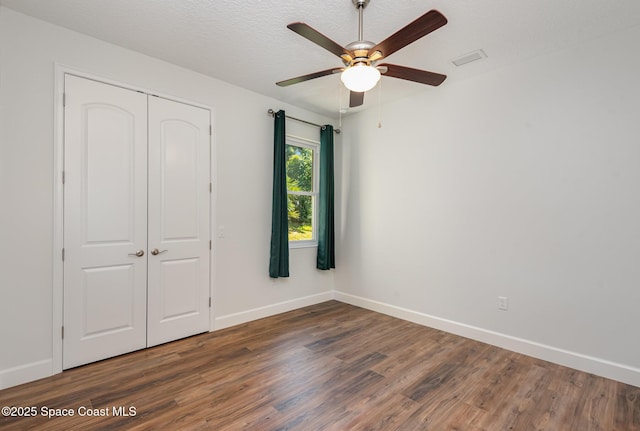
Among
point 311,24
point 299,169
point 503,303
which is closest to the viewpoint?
point 311,24

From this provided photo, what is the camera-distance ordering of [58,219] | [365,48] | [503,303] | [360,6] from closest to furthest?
[365,48] < [360,6] < [58,219] < [503,303]

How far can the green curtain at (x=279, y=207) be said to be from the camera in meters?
3.83

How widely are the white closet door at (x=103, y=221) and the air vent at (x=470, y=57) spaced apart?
2956mm

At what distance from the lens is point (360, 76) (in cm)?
196

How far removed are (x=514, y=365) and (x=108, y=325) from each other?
354 centimetres

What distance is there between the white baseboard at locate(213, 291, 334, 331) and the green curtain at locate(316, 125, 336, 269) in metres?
0.49

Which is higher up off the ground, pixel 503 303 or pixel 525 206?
pixel 525 206

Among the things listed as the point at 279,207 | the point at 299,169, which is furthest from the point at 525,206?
the point at 299,169

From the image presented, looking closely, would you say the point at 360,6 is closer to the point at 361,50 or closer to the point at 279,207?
the point at 361,50

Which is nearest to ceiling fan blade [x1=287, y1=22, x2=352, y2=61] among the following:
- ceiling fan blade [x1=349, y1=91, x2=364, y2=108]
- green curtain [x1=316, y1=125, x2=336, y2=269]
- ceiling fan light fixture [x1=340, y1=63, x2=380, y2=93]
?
ceiling fan light fixture [x1=340, y1=63, x2=380, y2=93]

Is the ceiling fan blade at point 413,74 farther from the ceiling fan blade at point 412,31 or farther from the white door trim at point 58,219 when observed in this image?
the white door trim at point 58,219

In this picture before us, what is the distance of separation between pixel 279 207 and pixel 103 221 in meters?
1.79

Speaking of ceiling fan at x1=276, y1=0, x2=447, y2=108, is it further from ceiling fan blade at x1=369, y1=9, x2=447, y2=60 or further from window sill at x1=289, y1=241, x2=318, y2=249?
window sill at x1=289, y1=241, x2=318, y2=249

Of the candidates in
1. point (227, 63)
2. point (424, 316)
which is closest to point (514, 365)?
point (424, 316)
